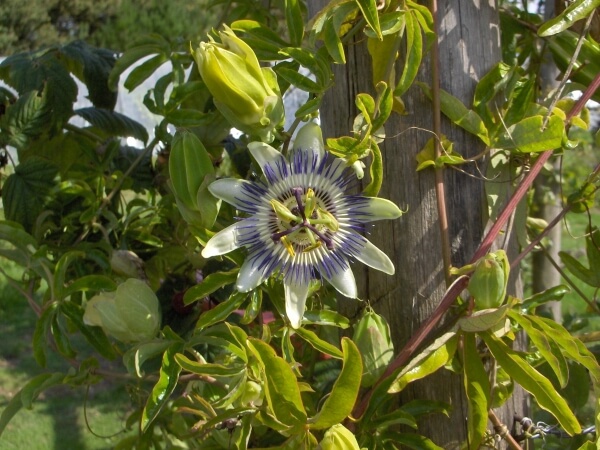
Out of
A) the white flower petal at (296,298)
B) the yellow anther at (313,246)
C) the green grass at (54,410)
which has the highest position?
the yellow anther at (313,246)

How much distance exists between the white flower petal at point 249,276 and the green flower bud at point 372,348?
4.8 inches

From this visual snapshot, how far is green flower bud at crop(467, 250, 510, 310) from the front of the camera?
0.68m

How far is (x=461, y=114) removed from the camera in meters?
0.78

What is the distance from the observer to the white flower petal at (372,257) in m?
0.72

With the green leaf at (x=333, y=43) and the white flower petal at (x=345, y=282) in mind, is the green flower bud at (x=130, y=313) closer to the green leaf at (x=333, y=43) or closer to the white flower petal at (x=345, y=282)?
the white flower petal at (x=345, y=282)

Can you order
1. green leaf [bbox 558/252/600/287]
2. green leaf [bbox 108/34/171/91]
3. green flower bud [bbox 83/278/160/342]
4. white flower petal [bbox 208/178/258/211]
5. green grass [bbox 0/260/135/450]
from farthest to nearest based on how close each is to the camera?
→ green grass [bbox 0/260/135/450] → green leaf [bbox 108/34/171/91] → green leaf [bbox 558/252/600/287] → green flower bud [bbox 83/278/160/342] → white flower petal [bbox 208/178/258/211]

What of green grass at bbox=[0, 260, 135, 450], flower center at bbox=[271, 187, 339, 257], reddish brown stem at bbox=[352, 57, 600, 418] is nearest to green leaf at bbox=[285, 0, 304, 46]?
flower center at bbox=[271, 187, 339, 257]

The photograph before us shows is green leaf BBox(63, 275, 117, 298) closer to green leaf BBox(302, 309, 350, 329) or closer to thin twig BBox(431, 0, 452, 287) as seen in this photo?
green leaf BBox(302, 309, 350, 329)

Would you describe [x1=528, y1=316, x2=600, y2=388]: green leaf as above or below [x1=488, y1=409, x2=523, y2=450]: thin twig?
above

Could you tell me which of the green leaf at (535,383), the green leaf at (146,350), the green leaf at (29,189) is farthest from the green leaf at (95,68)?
the green leaf at (535,383)

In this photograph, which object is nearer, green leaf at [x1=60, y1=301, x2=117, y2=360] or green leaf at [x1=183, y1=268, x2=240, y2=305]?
green leaf at [x1=183, y1=268, x2=240, y2=305]

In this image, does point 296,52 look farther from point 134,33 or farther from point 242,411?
point 134,33

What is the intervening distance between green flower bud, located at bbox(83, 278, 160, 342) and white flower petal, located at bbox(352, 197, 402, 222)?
26 cm

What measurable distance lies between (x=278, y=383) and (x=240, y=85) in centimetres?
26
